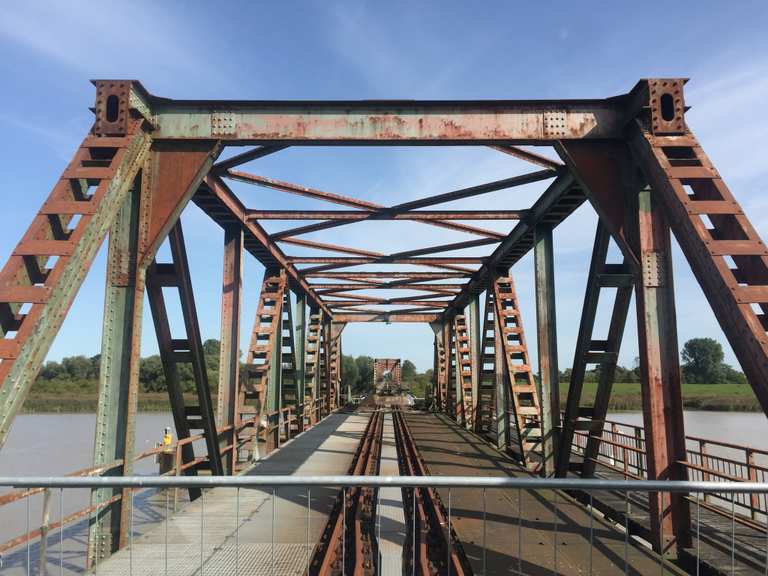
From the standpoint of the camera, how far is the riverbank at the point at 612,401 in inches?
1984

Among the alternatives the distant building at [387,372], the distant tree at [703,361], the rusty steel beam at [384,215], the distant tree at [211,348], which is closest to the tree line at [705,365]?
the distant tree at [703,361]

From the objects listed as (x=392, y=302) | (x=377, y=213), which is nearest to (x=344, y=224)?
(x=377, y=213)

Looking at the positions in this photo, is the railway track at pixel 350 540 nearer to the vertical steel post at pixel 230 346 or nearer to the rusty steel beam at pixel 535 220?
the vertical steel post at pixel 230 346

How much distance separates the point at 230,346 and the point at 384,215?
4499 mm

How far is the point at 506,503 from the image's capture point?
880cm

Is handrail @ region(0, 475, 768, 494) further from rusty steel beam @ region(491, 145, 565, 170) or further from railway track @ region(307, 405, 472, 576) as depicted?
rusty steel beam @ region(491, 145, 565, 170)

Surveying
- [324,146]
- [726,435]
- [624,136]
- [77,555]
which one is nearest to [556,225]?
[624,136]

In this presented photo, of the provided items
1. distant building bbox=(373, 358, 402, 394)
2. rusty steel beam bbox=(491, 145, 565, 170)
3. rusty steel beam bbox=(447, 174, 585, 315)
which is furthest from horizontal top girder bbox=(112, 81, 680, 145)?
distant building bbox=(373, 358, 402, 394)

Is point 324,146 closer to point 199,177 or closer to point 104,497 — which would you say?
point 199,177

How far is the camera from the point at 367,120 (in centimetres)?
837

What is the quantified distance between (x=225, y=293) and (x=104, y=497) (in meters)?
6.06

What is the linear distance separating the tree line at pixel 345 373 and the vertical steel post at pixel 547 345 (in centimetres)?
4052

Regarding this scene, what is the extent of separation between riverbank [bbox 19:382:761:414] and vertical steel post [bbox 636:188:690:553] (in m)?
38.4

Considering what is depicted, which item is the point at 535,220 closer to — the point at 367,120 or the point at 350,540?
the point at 367,120
